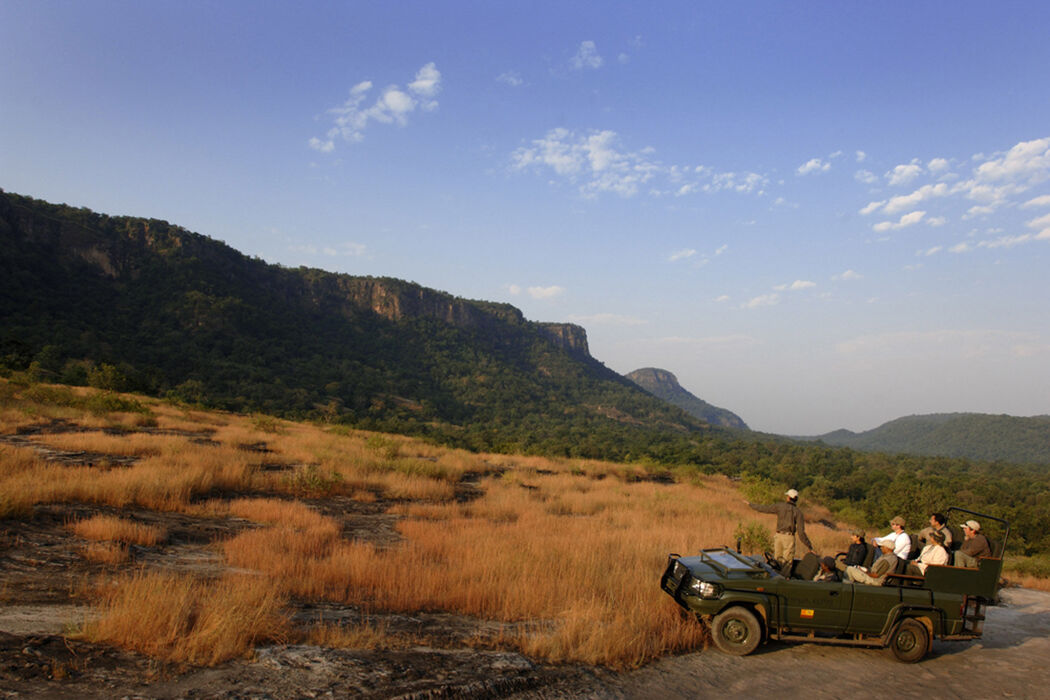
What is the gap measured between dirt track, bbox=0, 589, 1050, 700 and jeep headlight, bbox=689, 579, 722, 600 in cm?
74

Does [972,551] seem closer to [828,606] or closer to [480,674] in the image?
[828,606]

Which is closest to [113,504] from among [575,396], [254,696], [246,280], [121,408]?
[254,696]

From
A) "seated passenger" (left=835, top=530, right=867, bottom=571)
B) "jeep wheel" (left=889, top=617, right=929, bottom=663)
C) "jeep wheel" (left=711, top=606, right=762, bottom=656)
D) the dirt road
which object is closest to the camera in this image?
the dirt road

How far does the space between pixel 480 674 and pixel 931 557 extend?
6.59 meters

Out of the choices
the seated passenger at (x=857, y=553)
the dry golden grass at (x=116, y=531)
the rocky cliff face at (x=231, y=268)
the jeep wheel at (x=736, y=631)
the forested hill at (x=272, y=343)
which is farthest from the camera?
the rocky cliff face at (x=231, y=268)

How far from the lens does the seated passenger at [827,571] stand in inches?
273

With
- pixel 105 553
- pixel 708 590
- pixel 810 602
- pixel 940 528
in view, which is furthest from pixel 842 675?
pixel 105 553

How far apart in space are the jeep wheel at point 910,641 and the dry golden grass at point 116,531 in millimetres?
11008

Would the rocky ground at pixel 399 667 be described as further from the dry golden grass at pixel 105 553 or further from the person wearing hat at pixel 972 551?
the person wearing hat at pixel 972 551

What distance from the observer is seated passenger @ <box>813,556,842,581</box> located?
6.93 metres

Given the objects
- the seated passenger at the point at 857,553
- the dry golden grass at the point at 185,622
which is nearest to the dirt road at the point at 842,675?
the seated passenger at the point at 857,553

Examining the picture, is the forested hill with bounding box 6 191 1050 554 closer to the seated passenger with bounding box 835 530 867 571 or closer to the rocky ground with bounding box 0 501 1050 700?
the seated passenger with bounding box 835 530 867 571

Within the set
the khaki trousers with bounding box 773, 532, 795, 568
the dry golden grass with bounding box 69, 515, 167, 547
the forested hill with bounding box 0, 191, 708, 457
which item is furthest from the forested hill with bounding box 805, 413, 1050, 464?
the dry golden grass with bounding box 69, 515, 167, 547

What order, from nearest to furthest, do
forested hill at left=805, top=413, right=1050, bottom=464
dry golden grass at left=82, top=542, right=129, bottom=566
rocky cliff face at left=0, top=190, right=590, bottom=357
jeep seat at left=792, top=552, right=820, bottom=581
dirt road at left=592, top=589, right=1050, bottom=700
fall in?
dirt road at left=592, top=589, right=1050, bottom=700 → jeep seat at left=792, top=552, right=820, bottom=581 → dry golden grass at left=82, top=542, right=129, bottom=566 → rocky cliff face at left=0, top=190, right=590, bottom=357 → forested hill at left=805, top=413, right=1050, bottom=464
